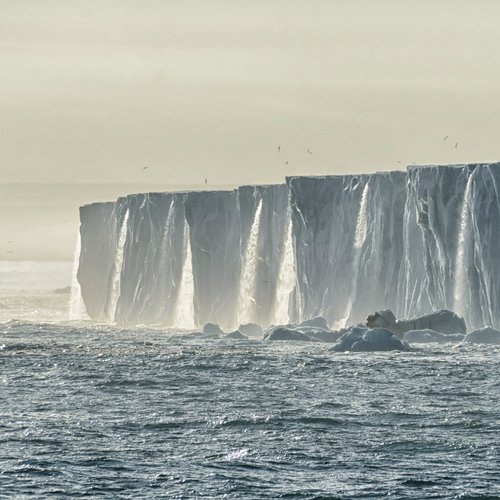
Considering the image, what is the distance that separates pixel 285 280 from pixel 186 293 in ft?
30.2

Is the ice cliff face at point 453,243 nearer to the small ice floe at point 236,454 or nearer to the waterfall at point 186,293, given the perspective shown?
the waterfall at point 186,293

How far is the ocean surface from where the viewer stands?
61.3ft

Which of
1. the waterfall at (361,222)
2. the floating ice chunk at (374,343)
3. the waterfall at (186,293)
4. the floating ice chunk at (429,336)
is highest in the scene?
the waterfall at (361,222)

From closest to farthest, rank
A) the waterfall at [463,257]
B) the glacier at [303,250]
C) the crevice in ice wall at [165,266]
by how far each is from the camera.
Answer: the waterfall at [463,257]
the glacier at [303,250]
the crevice in ice wall at [165,266]

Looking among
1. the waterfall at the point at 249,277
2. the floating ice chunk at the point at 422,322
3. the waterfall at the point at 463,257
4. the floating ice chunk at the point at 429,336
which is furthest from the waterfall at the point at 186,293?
the floating ice chunk at the point at 429,336

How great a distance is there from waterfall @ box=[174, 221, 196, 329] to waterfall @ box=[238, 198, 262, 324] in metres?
4.01

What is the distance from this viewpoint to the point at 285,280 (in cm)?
5684

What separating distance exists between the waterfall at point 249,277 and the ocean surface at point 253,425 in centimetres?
2003

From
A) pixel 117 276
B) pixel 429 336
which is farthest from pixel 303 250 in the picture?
pixel 117 276

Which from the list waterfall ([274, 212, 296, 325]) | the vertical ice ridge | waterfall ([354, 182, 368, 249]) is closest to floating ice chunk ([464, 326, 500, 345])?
the vertical ice ridge

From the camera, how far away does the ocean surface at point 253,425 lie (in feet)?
61.3

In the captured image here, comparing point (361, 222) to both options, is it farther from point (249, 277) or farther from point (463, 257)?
point (249, 277)

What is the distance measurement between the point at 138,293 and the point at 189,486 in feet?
168

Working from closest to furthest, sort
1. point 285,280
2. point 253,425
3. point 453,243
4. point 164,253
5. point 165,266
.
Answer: point 253,425, point 453,243, point 285,280, point 165,266, point 164,253
